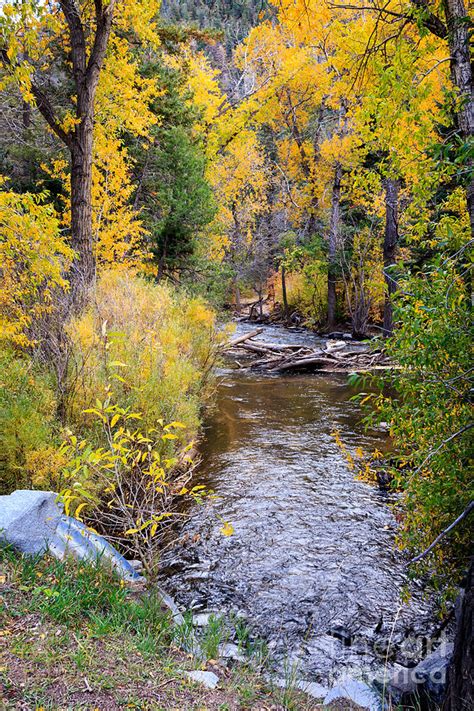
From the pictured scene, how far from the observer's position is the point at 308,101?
2141cm

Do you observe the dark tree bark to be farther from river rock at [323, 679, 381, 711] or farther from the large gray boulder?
river rock at [323, 679, 381, 711]

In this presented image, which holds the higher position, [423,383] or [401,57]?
[401,57]

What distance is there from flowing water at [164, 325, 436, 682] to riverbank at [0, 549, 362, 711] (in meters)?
0.89

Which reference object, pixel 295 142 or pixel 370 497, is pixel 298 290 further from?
pixel 370 497

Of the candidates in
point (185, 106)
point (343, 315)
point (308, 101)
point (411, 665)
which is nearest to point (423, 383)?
point (411, 665)

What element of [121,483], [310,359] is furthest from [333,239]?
[121,483]

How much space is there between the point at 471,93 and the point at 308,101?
19912mm

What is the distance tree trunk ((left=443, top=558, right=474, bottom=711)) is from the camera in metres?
2.29

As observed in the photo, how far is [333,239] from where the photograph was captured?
1984 cm

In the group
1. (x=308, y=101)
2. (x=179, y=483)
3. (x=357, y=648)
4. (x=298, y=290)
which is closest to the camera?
(x=357, y=648)

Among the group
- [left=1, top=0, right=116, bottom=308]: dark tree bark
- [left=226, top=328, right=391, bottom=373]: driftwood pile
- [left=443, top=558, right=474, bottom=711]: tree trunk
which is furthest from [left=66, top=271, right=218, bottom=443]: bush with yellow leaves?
[left=226, top=328, right=391, bottom=373]: driftwood pile

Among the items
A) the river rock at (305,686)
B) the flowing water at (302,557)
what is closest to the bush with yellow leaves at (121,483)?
the flowing water at (302,557)

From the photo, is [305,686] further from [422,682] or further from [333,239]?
[333,239]

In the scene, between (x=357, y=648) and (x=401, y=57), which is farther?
(x=401, y=57)
